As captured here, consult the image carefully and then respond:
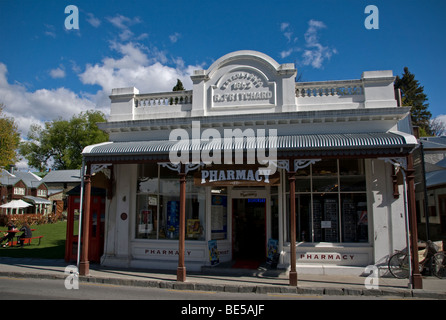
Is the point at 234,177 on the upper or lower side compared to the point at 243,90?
lower

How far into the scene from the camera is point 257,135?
11.1m

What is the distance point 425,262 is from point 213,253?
6492 mm

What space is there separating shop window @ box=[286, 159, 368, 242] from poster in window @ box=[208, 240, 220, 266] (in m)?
2.80

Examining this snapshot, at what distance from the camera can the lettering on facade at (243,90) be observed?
38.5ft

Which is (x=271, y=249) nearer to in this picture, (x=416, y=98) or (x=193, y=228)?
(x=193, y=228)

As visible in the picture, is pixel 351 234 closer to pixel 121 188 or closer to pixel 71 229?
pixel 121 188

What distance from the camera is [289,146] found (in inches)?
379

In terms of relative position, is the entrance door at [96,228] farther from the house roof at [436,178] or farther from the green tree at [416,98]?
the green tree at [416,98]

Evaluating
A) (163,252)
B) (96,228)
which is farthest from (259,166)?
(96,228)

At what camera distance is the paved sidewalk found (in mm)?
8562

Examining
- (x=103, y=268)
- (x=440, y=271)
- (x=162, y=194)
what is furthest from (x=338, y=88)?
(x=103, y=268)
